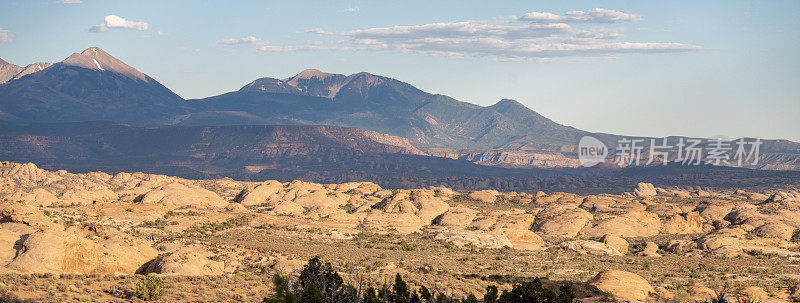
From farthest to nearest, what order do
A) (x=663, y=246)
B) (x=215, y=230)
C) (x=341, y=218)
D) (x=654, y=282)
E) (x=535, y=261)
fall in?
1. (x=341, y=218)
2. (x=663, y=246)
3. (x=215, y=230)
4. (x=535, y=261)
5. (x=654, y=282)

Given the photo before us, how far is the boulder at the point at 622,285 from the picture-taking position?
134 feet

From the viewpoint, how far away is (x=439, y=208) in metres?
102

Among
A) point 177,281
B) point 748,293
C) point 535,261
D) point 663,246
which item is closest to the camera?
point 177,281

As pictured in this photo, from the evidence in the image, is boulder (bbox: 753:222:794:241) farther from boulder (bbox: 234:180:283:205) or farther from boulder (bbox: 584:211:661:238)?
boulder (bbox: 234:180:283:205)

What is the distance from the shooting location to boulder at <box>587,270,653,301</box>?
134ft

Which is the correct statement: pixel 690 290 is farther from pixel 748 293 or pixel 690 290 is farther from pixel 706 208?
pixel 706 208

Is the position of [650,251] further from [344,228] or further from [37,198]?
[37,198]

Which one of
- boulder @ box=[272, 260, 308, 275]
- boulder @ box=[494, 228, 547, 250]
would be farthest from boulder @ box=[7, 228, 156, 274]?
boulder @ box=[494, 228, 547, 250]

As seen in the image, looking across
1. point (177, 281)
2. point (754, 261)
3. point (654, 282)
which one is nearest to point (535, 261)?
point (654, 282)

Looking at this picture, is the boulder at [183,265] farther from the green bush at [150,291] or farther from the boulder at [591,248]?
the boulder at [591,248]

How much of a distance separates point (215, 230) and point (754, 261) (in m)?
47.9

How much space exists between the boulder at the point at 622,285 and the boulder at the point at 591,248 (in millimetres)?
26940

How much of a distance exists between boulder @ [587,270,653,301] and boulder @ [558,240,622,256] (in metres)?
26.9

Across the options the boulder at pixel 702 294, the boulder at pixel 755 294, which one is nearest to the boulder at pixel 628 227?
the boulder at pixel 755 294
